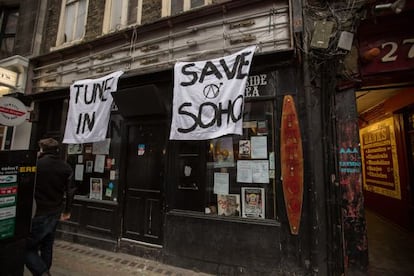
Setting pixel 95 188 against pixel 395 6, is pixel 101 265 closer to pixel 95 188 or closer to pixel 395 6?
pixel 95 188

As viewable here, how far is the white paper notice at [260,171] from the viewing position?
438 cm

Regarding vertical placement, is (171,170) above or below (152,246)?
above

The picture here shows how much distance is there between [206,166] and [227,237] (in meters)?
1.41

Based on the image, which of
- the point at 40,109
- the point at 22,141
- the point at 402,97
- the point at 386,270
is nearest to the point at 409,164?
the point at 402,97

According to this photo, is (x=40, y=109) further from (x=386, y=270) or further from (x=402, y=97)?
(x=402, y=97)

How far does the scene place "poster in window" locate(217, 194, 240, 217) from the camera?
15.0ft

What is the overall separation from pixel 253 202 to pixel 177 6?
503 centimetres

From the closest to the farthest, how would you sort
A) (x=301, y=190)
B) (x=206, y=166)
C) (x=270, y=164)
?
(x=301, y=190), (x=270, y=164), (x=206, y=166)

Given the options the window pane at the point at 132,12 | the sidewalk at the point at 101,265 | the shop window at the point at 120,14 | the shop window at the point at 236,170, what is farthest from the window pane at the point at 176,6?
the sidewalk at the point at 101,265

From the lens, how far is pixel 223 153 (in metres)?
4.82

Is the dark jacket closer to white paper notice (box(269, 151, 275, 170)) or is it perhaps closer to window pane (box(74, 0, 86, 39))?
white paper notice (box(269, 151, 275, 170))

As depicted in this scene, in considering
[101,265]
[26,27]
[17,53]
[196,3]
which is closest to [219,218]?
[101,265]

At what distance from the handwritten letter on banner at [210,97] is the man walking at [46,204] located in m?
1.99

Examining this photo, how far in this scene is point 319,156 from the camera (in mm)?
4059
